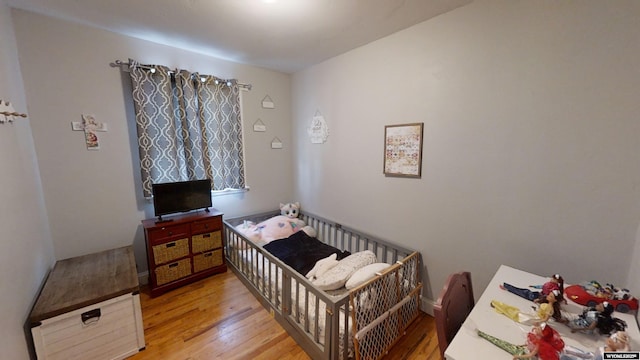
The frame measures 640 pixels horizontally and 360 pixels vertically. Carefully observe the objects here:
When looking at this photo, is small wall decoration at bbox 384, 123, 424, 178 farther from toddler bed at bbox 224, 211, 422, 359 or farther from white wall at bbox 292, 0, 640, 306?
toddler bed at bbox 224, 211, 422, 359

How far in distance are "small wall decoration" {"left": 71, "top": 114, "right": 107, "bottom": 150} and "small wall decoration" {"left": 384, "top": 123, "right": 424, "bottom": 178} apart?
8.78 feet

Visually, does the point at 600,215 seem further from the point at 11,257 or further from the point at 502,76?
the point at 11,257

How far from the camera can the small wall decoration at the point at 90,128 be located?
2.11 m

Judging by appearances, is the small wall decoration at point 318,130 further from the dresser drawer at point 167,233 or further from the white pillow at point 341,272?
the dresser drawer at point 167,233

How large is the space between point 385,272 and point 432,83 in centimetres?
152

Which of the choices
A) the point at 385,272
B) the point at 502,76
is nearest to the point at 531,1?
the point at 502,76

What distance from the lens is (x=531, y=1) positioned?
4.61 feet

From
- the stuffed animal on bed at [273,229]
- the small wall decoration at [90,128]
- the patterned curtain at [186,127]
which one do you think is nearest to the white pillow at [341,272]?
the stuffed animal on bed at [273,229]

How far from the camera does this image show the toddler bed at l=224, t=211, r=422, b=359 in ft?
4.88

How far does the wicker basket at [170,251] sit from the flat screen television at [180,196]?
0.29 m

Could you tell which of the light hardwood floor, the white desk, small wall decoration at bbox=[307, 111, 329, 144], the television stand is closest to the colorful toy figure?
the white desk

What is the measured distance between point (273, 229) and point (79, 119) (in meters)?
2.11

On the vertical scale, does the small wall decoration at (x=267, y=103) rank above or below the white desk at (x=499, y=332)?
above

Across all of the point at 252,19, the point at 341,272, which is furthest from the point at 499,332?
the point at 252,19
